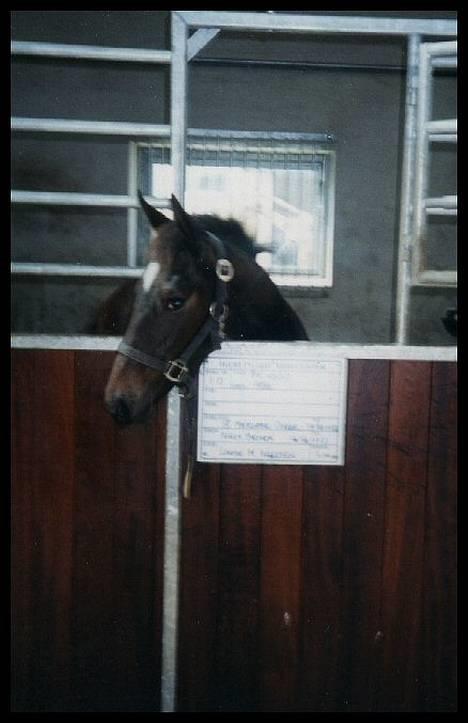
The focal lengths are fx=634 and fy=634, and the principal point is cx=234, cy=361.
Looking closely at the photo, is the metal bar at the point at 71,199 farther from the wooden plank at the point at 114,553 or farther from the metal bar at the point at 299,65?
the metal bar at the point at 299,65

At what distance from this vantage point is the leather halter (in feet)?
5.93

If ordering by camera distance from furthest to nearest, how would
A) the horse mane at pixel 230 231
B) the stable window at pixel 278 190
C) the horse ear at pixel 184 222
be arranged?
1. the stable window at pixel 278 190
2. the horse mane at pixel 230 231
3. the horse ear at pixel 184 222

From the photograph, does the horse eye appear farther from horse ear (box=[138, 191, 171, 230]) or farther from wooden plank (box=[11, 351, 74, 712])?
wooden plank (box=[11, 351, 74, 712])

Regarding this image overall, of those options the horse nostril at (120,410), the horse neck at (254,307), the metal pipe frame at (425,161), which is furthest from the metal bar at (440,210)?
the horse nostril at (120,410)

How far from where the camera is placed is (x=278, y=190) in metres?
4.65

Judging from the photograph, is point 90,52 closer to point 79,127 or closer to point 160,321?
point 79,127

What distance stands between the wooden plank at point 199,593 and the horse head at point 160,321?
1.18 feet

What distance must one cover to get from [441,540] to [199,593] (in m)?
0.80

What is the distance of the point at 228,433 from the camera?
2016mm

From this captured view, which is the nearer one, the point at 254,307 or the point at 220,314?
the point at 220,314

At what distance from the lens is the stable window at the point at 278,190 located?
452 cm

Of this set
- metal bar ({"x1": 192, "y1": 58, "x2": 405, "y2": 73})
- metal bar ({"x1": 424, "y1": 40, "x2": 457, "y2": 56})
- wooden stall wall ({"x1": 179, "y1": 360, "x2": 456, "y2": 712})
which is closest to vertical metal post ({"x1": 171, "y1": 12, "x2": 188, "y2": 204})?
metal bar ({"x1": 424, "y1": 40, "x2": 457, "y2": 56})

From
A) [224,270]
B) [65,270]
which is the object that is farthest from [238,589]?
[65,270]
